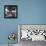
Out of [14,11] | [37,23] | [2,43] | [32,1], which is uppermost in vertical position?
[32,1]

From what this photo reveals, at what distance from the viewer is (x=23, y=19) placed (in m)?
4.26

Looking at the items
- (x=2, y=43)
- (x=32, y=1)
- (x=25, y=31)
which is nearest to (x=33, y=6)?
(x=32, y=1)

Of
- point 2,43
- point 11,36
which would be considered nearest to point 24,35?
point 11,36

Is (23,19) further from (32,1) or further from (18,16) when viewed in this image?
(32,1)

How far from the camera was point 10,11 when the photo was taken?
4.24m

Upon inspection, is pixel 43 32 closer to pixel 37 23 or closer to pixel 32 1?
pixel 37 23

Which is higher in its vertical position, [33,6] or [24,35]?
[33,6]

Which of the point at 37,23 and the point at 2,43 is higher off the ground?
the point at 37,23

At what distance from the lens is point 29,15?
4266 mm

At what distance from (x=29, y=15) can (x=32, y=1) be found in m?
0.44

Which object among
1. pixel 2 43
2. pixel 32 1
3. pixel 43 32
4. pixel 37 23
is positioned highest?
pixel 32 1

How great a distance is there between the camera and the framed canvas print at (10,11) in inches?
167

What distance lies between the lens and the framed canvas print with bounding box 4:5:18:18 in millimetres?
4234

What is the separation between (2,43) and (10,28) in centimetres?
51
